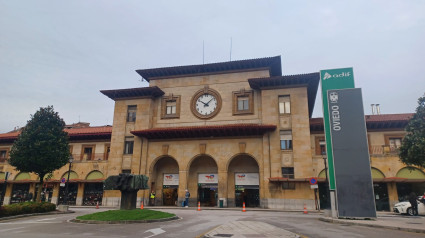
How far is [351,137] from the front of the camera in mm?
19719

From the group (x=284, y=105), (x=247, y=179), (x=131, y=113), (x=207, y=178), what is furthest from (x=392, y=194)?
(x=131, y=113)

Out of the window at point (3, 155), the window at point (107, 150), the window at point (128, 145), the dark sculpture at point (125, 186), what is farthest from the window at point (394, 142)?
the window at point (3, 155)

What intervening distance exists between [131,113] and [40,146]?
13.9 meters

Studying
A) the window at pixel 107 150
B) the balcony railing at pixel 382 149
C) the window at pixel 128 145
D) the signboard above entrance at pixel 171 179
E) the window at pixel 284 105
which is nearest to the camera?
the balcony railing at pixel 382 149

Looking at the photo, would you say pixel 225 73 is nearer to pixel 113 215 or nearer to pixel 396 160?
pixel 396 160

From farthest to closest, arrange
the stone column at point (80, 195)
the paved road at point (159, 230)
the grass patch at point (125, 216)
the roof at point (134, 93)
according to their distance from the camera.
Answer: the stone column at point (80, 195) < the roof at point (134, 93) < the grass patch at point (125, 216) < the paved road at point (159, 230)

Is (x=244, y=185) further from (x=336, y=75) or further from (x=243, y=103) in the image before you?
(x=336, y=75)

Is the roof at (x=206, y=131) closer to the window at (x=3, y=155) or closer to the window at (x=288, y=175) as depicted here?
the window at (x=288, y=175)

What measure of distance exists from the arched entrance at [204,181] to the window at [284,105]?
399 inches

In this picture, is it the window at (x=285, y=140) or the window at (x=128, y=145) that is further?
the window at (x=128, y=145)

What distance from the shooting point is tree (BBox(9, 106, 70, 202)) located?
2561 cm

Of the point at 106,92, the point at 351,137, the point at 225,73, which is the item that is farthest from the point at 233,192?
the point at 106,92

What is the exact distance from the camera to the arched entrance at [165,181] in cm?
3588

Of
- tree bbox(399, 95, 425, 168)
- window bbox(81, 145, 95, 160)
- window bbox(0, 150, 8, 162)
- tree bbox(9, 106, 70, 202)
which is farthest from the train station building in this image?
tree bbox(399, 95, 425, 168)
